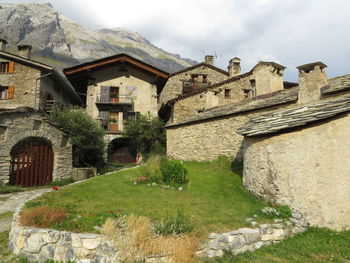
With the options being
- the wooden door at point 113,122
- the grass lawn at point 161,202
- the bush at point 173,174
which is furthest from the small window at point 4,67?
the bush at point 173,174

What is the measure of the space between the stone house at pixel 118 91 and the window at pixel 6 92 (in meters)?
5.10

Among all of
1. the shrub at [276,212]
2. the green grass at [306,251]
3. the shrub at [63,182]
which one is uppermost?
the shrub at [63,182]

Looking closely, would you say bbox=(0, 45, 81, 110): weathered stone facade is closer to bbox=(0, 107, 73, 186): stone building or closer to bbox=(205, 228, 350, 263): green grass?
bbox=(0, 107, 73, 186): stone building

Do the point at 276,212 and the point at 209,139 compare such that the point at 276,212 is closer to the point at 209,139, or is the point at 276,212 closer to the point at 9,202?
the point at 209,139

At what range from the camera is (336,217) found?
6.86 m

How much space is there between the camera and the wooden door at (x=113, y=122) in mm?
23922

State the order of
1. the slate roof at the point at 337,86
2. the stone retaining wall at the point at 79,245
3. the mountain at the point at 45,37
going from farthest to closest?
the mountain at the point at 45,37
the slate roof at the point at 337,86
the stone retaining wall at the point at 79,245

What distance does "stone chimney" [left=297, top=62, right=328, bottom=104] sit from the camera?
10695mm

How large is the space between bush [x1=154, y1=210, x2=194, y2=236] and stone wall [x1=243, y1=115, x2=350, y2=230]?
3861 mm

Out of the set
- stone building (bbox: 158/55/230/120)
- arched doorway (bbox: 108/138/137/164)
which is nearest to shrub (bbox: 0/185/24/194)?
arched doorway (bbox: 108/138/137/164)

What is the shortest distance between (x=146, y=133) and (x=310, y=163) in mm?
16145

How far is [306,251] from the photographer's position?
561cm

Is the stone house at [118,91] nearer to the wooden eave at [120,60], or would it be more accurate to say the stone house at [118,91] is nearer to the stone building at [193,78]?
the wooden eave at [120,60]

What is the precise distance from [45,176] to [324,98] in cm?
1500
